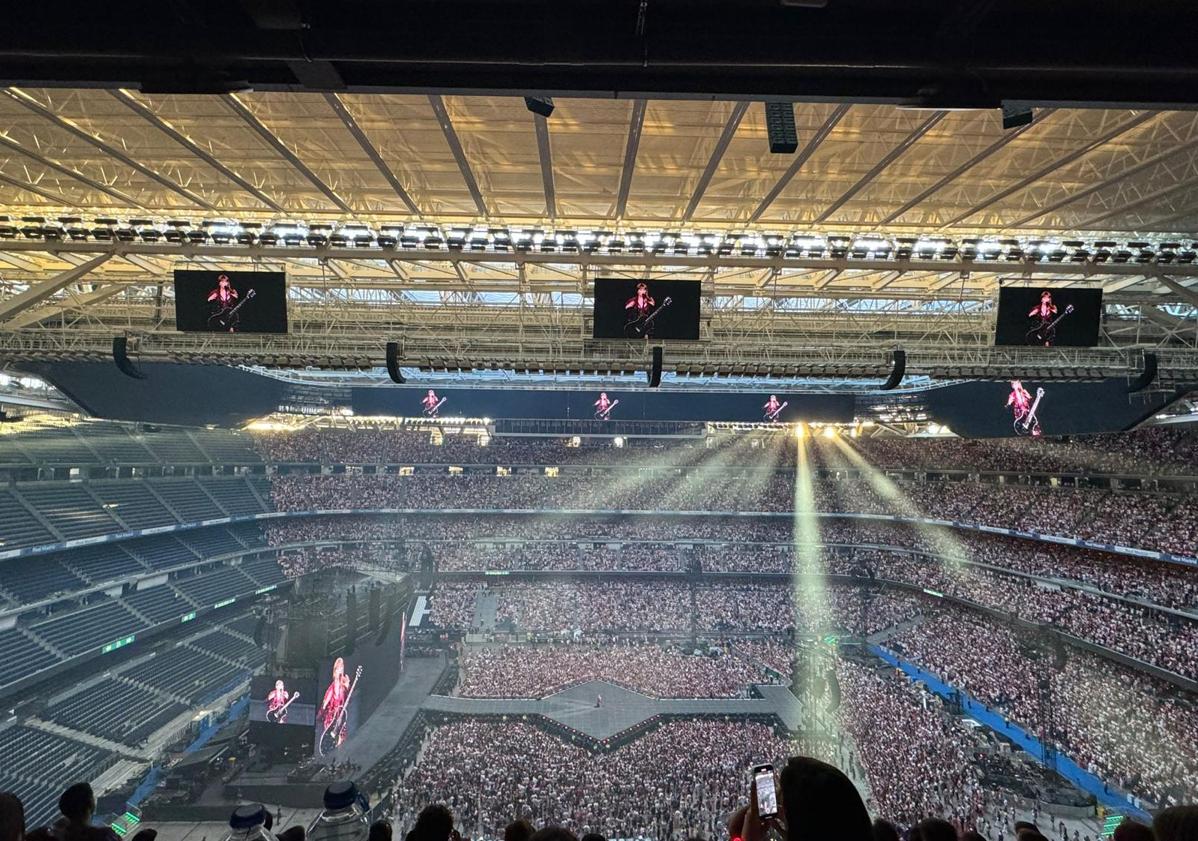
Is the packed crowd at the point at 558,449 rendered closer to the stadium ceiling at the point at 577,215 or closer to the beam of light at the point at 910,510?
the beam of light at the point at 910,510

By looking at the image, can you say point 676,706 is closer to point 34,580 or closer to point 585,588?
point 585,588

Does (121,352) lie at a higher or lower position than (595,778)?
A: higher

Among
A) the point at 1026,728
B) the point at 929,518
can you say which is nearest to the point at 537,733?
the point at 1026,728

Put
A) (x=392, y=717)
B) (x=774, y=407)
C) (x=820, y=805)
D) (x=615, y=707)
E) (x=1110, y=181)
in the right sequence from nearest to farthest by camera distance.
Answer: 1. (x=820, y=805)
2. (x=1110, y=181)
3. (x=392, y=717)
4. (x=774, y=407)
5. (x=615, y=707)

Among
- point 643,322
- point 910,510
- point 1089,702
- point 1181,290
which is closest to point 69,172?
point 643,322

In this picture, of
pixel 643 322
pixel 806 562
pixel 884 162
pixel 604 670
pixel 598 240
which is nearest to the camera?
pixel 884 162

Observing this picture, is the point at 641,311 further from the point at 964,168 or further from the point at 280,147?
the point at 280,147
